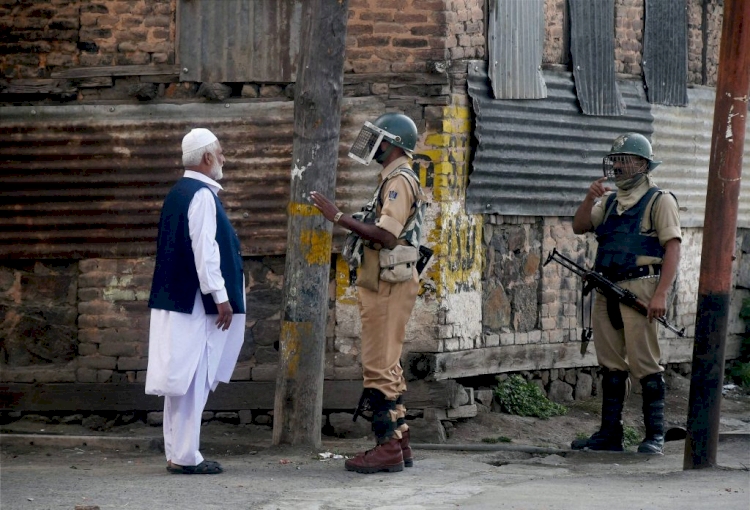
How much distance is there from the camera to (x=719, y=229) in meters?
7.25

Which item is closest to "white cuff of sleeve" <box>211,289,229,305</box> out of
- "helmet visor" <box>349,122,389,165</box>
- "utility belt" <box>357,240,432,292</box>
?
"utility belt" <box>357,240,432,292</box>

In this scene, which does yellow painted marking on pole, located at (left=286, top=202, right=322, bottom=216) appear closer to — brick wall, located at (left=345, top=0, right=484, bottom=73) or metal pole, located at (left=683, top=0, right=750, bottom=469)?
brick wall, located at (left=345, top=0, right=484, bottom=73)

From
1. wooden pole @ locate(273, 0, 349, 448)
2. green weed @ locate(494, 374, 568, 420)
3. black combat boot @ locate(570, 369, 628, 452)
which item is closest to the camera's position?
wooden pole @ locate(273, 0, 349, 448)

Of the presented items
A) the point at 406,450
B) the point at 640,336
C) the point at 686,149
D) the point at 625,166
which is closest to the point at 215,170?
the point at 406,450

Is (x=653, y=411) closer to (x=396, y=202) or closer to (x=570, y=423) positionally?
(x=570, y=423)

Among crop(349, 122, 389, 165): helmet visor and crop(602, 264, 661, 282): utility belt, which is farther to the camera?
crop(602, 264, 661, 282): utility belt

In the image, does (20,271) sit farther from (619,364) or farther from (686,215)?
(686,215)

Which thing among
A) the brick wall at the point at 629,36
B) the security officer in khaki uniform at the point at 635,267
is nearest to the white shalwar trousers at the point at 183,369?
the security officer in khaki uniform at the point at 635,267

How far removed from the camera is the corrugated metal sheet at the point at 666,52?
1144cm

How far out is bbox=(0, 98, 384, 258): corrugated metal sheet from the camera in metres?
9.71

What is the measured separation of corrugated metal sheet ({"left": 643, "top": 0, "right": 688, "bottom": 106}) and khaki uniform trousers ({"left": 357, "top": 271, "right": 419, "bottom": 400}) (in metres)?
5.34

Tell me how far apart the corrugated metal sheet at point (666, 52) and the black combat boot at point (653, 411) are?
4007mm

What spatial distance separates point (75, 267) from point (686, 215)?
578cm

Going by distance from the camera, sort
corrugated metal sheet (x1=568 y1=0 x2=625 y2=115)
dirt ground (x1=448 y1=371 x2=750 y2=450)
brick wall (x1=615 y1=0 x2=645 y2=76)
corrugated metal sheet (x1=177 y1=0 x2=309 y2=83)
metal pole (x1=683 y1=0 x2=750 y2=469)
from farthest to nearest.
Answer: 1. brick wall (x1=615 y1=0 x2=645 y2=76)
2. corrugated metal sheet (x1=568 y1=0 x2=625 y2=115)
3. corrugated metal sheet (x1=177 y1=0 x2=309 y2=83)
4. dirt ground (x1=448 y1=371 x2=750 y2=450)
5. metal pole (x1=683 y1=0 x2=750 y2=469)
